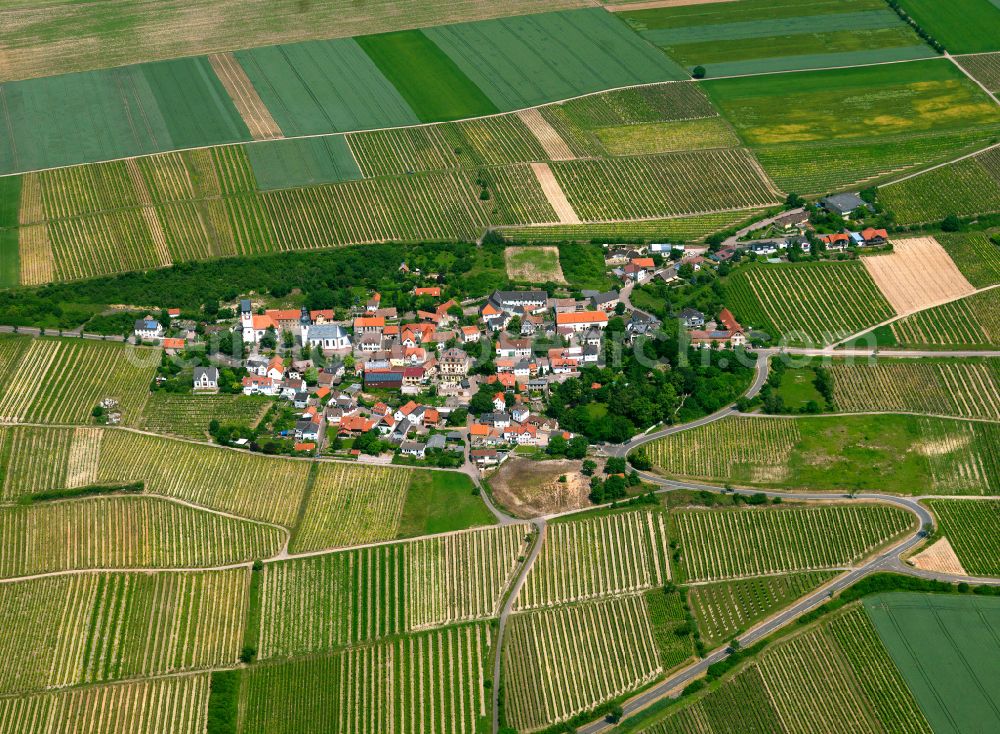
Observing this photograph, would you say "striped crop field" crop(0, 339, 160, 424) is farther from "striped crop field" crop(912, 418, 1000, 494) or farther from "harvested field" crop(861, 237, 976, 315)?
"harvested field" crop(861, 237, 976, 315)

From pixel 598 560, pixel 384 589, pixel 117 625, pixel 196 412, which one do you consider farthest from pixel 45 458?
pixel 598 560

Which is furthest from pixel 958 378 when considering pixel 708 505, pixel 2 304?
pixel 2 304

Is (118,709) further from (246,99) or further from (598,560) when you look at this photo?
(246,99)

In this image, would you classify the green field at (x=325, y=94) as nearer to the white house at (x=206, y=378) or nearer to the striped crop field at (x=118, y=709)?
the white house at (x=206, y=378)

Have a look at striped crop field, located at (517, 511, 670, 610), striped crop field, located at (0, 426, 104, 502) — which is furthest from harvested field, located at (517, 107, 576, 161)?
striped crop field, located at (0, 426, 104, 502)

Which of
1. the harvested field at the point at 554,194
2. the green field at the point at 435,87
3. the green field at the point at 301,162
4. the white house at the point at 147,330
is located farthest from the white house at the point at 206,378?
the green field at the point at 435,87

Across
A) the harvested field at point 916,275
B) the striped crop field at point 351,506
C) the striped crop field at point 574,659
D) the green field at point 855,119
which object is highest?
the striped crop field at point 574,659
